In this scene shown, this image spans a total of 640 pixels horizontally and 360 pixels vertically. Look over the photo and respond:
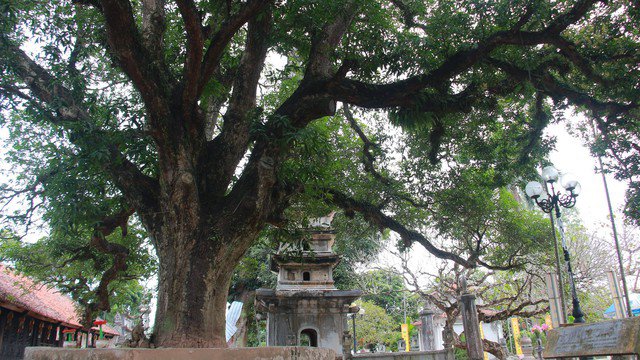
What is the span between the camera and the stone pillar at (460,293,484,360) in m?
13.2

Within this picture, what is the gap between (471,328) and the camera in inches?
530

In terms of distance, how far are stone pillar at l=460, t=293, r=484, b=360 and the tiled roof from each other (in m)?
12.0

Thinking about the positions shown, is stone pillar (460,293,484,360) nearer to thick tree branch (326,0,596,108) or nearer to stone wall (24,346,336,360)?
thick tree branch (326,0,596,108)

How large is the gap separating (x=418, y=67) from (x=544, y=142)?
4.16m

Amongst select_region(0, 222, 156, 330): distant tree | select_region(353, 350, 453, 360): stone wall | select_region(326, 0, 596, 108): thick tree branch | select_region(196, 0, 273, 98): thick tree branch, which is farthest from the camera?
select_region(353, 350, 453, 360): stone wall

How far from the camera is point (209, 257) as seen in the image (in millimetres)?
4641

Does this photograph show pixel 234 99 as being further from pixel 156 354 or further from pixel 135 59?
pixel 156 354

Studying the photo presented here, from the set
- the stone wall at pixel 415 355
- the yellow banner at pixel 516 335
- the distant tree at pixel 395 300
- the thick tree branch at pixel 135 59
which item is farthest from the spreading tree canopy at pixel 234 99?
the distant tree at pixel 395 300

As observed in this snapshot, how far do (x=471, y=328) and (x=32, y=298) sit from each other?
1505 centimetres

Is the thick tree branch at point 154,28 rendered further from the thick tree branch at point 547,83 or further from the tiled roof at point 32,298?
the tiled roof at point 32,298

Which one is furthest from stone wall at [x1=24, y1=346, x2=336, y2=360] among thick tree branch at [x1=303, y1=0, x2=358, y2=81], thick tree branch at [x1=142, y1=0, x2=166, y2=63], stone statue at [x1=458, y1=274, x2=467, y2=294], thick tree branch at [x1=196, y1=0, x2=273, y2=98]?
stone statue at [x1=458, y1=274, x2=467, y2=294]

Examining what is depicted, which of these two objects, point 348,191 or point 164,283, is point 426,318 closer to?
point 348,191

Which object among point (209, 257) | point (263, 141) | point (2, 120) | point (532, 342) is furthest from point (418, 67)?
point (532, 342)

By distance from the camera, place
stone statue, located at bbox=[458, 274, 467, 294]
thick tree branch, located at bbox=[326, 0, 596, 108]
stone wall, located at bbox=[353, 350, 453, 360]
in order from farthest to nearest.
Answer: stone wall, located at bbox=[353, 350, 453, 360] → stone statue, located at bbox=[458, 274, 467, 294] → thick tree branch, located at bbox=[326, 0, 596, 108]
